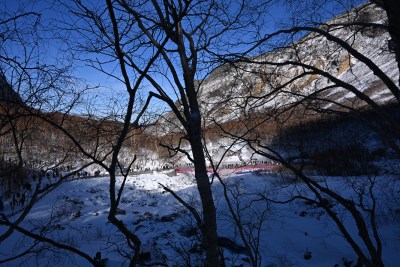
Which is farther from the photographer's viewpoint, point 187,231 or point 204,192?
point 187,231

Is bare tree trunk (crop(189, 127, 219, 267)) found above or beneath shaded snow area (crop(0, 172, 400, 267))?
above

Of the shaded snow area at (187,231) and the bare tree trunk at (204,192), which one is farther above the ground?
the bare tree trunk at (204,192)

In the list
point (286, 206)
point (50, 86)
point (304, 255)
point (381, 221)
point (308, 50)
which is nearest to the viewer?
point (50, 86)

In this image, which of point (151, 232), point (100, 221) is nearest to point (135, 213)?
point (100, 221)

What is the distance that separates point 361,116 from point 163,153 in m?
26.2

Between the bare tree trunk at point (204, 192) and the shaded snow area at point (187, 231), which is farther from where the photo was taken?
the shaded snow area at point (187, 231)

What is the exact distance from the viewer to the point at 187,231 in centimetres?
968

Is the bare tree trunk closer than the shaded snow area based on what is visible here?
Yes

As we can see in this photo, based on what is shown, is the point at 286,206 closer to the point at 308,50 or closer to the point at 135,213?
the point at 135,213

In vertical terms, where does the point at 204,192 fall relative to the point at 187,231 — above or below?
above

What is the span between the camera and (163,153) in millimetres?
29234

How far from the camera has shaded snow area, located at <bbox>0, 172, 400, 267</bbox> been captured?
768 cm

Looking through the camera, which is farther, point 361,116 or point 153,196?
point 153,196

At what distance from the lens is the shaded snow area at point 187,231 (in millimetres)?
7680
